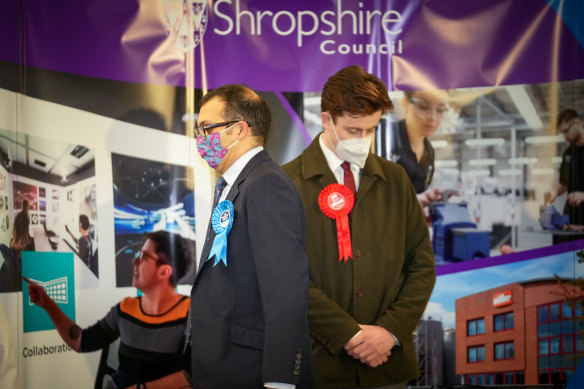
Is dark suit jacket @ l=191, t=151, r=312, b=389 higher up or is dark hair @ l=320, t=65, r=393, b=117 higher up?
dark hair @ l=320, t=65, r=393, b=117

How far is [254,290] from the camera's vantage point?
5.50ft

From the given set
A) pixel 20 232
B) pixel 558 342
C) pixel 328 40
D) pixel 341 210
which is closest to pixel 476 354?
pixel 558 342

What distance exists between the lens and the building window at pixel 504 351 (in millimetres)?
3262

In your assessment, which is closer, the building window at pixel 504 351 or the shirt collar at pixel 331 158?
the shirt collar at pixel 331 158

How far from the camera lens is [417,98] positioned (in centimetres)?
329

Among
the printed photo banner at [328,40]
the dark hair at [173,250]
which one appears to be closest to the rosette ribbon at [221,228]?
the dark hair at [173,250]

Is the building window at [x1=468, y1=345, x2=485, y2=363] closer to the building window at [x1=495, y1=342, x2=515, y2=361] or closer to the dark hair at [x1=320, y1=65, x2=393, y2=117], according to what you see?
the building window at [x1=495, y1=342, x2=515, y2=361]

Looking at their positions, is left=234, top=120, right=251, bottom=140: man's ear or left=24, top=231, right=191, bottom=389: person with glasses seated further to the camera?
left=24, top=231, right=191, bottom=389: person with glasses seated

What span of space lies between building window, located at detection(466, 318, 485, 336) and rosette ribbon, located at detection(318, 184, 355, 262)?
1.49 m

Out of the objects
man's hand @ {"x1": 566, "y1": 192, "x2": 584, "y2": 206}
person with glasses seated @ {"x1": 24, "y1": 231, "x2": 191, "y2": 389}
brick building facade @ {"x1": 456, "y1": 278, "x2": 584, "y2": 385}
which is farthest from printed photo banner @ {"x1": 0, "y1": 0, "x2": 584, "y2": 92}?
brick building facade @ {"x1": 456, "y1": 278, "x2": 584, "y2": 385}

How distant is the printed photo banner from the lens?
3.24 m

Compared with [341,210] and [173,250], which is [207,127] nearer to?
[341,210]

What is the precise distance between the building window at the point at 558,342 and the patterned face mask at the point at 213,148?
2264 mm

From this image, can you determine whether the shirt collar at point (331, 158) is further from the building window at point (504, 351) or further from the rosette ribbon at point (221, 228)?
the building window at point (504, 351)
